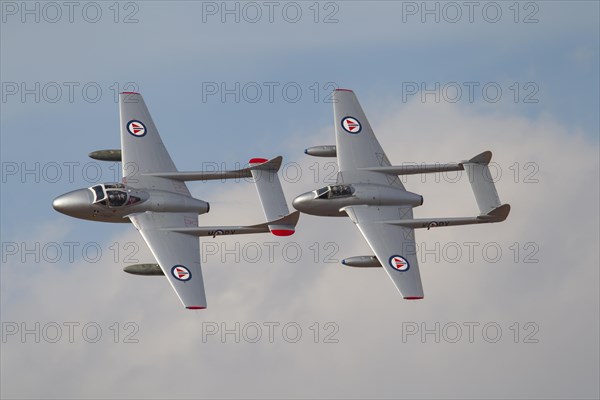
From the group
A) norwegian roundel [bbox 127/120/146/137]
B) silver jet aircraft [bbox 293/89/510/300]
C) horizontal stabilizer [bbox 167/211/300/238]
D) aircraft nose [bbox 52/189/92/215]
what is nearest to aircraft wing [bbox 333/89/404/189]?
silver jet aircraft [bbox 293/89/510/300]

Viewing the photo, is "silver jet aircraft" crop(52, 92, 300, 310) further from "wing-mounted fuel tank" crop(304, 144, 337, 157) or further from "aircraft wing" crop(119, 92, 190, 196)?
"wing-mounted fuel tank" crop(304, 144, 337, 157)

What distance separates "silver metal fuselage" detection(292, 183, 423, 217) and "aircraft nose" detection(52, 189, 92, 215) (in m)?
13.0

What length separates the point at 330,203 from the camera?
90375mm

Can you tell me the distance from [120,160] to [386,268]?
1935 centimetres

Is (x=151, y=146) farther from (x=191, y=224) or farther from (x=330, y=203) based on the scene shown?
(x=330, y=203)

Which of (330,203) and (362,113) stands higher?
(362,113)

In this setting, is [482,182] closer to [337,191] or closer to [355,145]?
[355,145]

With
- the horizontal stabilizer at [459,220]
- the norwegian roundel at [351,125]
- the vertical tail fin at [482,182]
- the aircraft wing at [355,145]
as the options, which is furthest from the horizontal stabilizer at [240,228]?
the vertical tail fin at [482,182]

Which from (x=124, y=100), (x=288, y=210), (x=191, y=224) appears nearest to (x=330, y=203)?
(x=288, y=210)

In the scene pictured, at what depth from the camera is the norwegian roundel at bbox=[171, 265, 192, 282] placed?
85.2m

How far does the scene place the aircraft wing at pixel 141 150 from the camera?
90688 mm

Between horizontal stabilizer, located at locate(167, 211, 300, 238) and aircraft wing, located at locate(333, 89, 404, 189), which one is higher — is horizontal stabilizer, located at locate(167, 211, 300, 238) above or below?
below

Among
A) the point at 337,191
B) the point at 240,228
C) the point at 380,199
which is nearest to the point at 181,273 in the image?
the point at 240,228

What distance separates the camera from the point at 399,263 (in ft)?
287
